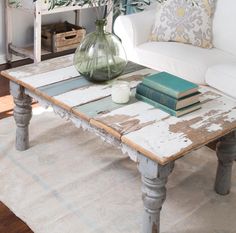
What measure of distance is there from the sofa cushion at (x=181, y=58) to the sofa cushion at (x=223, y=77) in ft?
0.20

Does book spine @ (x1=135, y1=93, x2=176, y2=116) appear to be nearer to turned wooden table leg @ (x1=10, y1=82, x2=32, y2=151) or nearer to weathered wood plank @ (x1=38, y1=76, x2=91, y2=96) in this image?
weathered wood plank @ (x1=38, y1=76, x2=91, y2=96)

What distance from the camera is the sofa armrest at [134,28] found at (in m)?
3.17

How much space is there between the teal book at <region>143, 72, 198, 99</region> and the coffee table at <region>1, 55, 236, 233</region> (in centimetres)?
9

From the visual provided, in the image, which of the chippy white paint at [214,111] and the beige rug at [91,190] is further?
the beige rug at [91,190]

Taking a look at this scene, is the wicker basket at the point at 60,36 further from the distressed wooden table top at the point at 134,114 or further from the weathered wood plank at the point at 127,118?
the weathered wood plank at the point at 127,118

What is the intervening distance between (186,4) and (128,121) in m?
1.55

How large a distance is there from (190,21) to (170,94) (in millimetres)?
1381

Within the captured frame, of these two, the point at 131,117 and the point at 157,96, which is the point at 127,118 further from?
the point at 157,96

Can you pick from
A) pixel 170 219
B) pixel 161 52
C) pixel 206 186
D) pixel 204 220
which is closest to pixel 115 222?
pixel 170 219

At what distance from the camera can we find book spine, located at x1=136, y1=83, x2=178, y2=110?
6.07ft

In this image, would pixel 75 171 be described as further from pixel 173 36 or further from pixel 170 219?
pixel 173 36

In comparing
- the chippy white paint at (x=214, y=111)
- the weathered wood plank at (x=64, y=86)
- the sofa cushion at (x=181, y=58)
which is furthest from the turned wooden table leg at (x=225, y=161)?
the sofa cushion at (x=181, y=58)

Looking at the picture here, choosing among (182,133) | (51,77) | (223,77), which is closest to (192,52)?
(223,77)

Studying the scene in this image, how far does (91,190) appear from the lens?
213cm
